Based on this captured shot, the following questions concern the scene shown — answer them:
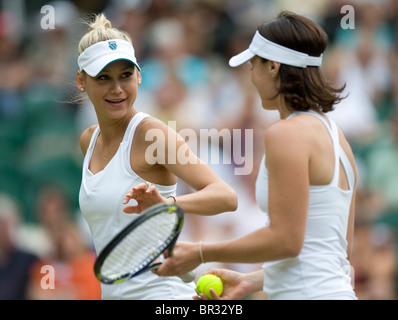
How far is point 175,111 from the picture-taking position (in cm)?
787

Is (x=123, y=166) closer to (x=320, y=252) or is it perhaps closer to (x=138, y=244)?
(x=138, y=244)

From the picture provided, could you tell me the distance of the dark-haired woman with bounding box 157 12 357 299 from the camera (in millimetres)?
2877

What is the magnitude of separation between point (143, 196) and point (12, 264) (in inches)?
172

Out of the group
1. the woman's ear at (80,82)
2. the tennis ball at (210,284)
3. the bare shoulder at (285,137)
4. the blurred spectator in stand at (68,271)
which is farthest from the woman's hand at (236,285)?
the blurred spectator in stand at (68,271)

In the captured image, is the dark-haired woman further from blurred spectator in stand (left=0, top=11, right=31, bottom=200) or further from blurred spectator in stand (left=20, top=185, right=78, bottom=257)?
blurred spectator in stand (left=0, top=11, right=31, bottom=200)

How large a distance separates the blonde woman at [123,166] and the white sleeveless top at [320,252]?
0.49m

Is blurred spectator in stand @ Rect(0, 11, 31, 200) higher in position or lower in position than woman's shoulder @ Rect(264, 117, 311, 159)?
higher

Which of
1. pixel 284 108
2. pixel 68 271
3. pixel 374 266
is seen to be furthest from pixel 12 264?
pixel 284 108

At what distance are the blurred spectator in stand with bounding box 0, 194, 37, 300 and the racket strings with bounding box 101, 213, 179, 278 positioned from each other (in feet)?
13.5

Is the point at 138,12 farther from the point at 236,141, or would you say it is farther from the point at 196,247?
the point at 196,247

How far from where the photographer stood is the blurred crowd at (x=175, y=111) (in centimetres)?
671

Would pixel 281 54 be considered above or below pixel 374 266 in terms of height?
above

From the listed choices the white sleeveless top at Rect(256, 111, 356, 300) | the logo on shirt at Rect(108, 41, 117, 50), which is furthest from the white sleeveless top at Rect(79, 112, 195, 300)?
the white sleeveless top at Rect(256, 111, 356, 300)

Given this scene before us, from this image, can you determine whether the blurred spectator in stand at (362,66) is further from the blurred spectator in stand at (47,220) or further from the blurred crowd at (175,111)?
the blurred spectator in stand at (47,220)
